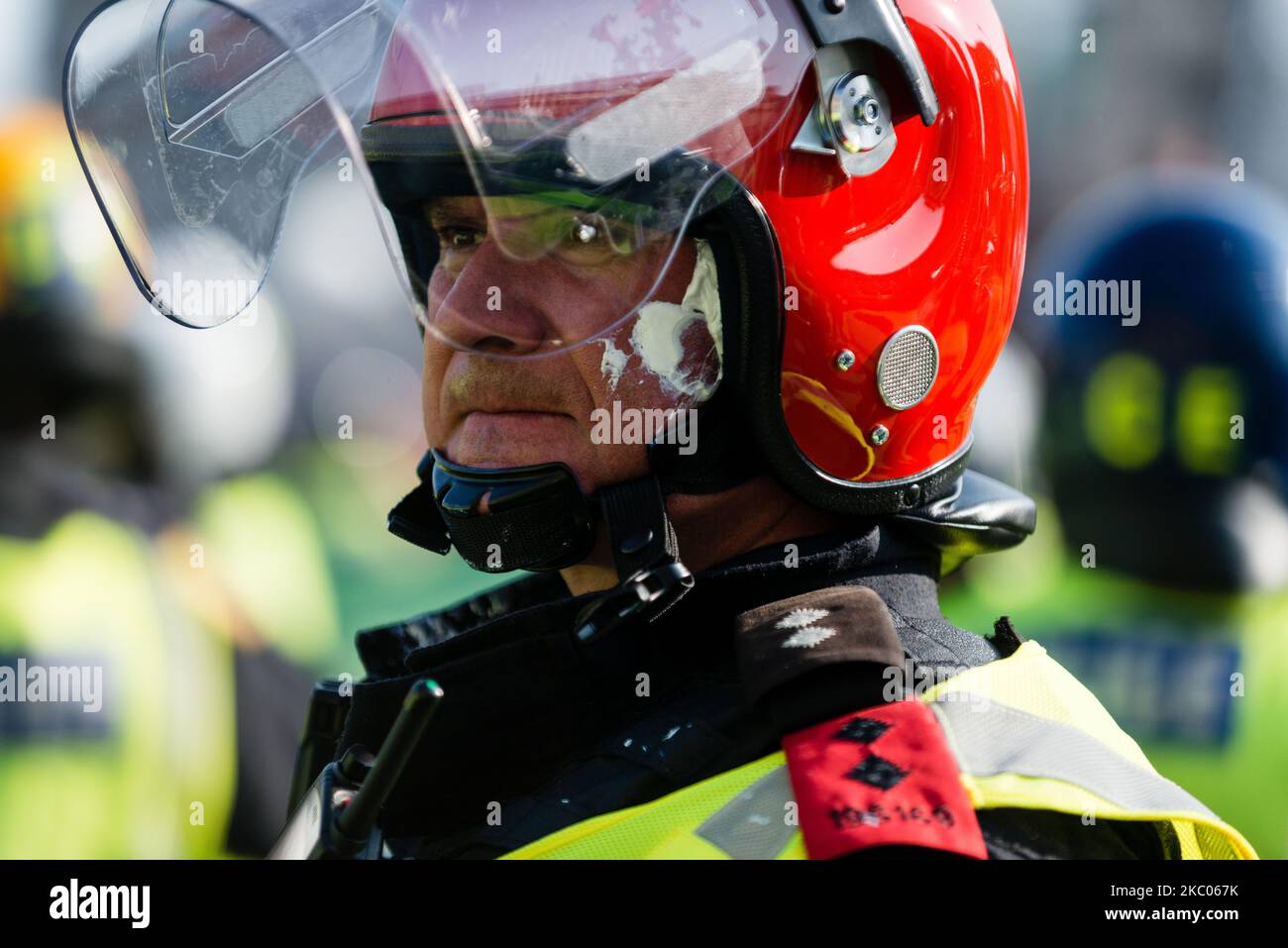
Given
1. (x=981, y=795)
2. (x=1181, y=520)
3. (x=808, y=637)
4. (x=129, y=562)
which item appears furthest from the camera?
(x=129, y=562)

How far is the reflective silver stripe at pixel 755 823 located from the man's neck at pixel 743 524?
0.43m

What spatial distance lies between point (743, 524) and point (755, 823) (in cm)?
50

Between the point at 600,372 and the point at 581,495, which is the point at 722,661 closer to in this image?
the point at 581,495

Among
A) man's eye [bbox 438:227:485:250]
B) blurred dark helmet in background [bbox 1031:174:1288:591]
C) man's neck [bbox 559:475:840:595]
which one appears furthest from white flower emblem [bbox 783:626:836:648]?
blurred dark helmet in background [bbox 1031:174:1288:591]

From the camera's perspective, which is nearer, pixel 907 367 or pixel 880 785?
pixel 880 785

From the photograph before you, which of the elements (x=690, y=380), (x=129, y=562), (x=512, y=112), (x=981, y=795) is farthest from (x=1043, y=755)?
(x=129, y=562)

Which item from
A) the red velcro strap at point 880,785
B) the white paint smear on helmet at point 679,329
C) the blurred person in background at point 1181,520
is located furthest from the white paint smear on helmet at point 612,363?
the blurred person in background at point 1181,520

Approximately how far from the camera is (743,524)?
185 centimetres

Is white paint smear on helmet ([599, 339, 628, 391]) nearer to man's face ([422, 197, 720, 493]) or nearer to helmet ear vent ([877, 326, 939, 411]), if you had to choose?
man's face ([422, 197, 720, 493])

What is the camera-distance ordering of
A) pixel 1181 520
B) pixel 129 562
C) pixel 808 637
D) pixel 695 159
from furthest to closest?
1. pixel 129 562
2. pixel 1181 520
3. pixel 695 159
4. pixel 808 637

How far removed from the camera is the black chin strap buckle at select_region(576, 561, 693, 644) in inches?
64.9

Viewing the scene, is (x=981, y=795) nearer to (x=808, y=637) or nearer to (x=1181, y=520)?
(x=808, y=637)

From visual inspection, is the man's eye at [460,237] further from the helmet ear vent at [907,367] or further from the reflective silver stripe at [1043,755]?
the reflective silver stripe at [1043,755]
